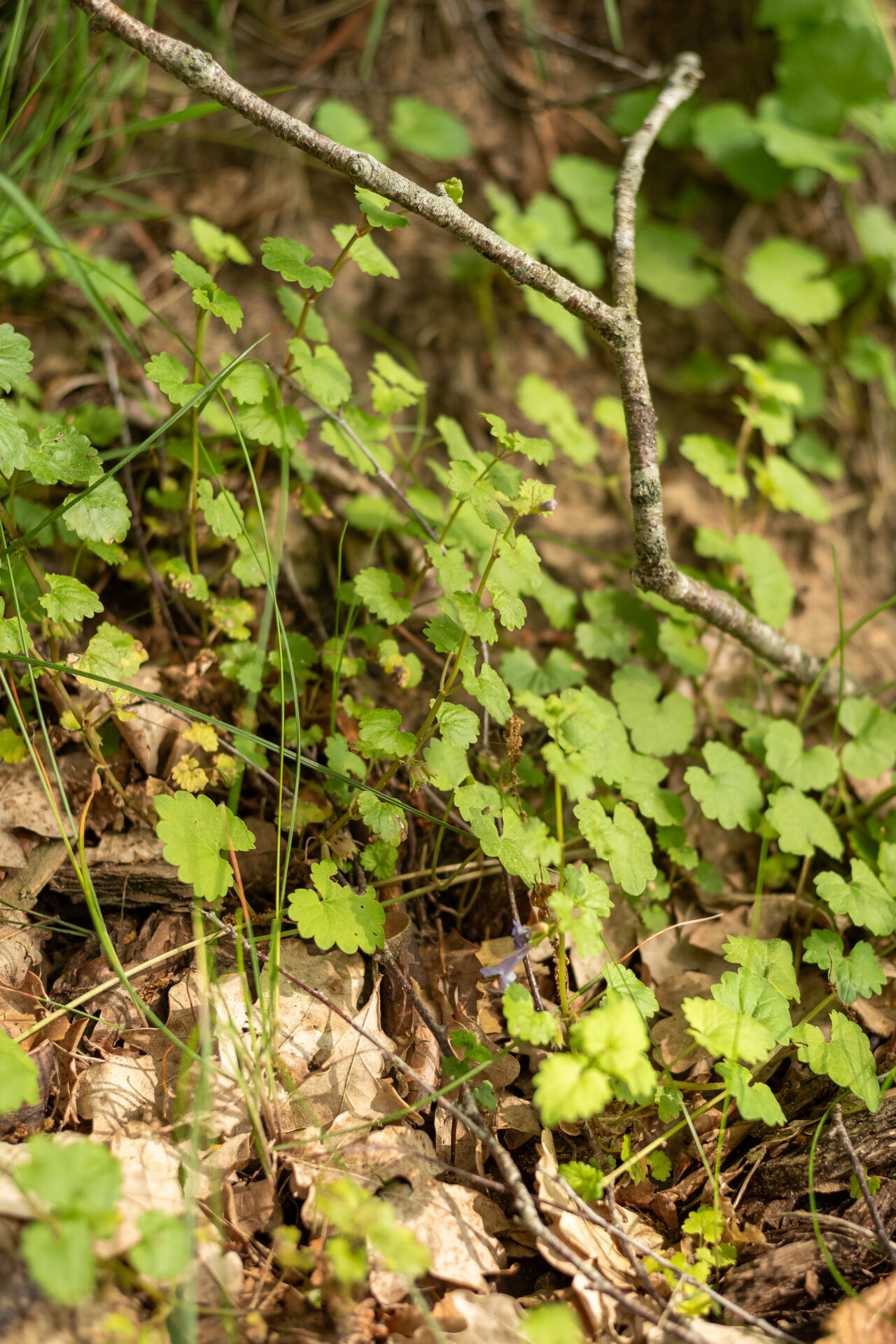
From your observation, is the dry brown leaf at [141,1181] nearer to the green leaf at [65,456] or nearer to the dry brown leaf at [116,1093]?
the dry brown leaf at [116,1093]

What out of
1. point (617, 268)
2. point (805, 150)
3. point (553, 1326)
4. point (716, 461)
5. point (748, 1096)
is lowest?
point (553, 1326)

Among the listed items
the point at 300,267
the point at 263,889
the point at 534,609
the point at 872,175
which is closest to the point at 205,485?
the point at 300,267

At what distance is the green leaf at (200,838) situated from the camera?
1.64 metres

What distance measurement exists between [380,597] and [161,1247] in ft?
4.33

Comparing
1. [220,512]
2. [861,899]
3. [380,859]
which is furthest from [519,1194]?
[220,512]

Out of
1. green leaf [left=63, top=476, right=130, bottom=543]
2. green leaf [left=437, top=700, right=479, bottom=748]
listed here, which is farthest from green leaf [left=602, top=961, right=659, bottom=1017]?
green leaf [left=63, top=476, right=130, bottom=543]

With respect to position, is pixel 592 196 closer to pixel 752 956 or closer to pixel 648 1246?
pixel 752 956

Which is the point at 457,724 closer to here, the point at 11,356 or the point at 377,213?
the point at 377,213

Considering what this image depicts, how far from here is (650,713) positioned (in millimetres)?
2316

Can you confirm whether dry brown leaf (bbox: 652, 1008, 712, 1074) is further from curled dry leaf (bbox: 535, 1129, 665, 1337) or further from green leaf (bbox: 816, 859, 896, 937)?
green leaf (bbox: 816, 859, 896, 937)

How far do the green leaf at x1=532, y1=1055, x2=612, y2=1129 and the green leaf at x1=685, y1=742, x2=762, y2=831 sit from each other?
93cm

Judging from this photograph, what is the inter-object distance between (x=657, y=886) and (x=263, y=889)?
983 mm

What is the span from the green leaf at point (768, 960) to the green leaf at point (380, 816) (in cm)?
78

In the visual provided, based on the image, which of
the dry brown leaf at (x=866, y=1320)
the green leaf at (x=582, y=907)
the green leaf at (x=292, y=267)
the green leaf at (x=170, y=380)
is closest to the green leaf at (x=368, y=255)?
the green leaf at (x=292, y=267)
